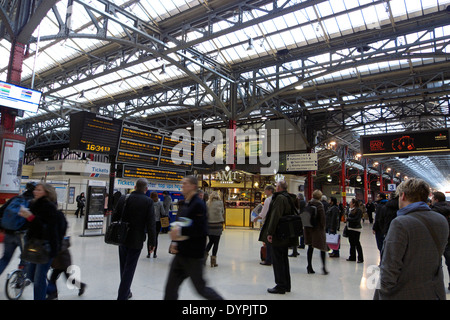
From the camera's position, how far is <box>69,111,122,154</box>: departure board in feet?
27.8

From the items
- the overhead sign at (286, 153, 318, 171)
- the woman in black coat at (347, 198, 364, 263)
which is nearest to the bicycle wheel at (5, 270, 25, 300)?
the woman in black coat at (347, 198, 364, 263)

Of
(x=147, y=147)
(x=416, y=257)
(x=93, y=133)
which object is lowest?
(x=416, y=257)

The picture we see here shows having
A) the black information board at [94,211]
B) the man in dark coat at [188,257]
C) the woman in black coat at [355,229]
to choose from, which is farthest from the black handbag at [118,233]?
the black information board at [94,211]

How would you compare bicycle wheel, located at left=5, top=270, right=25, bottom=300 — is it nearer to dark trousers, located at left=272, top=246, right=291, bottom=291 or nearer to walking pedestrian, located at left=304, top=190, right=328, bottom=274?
dark trousers, located at left=272, top=246, right=291, bottom=291

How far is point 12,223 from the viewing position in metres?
3.77

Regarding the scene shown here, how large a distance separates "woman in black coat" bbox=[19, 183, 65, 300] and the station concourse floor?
88 centimetres

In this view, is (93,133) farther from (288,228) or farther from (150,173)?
(288,228)

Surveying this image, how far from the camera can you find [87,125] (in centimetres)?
858

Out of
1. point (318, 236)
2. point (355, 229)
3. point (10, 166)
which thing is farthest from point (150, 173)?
point (355, 229)

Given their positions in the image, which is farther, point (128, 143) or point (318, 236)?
point (128, 143)

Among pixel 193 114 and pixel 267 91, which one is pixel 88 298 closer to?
pixel 267 91

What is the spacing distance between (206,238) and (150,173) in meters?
7.79

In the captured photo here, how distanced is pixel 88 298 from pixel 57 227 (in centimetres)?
133
